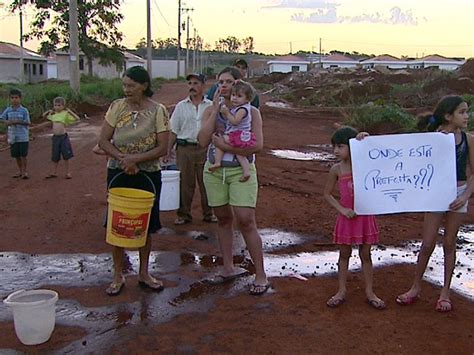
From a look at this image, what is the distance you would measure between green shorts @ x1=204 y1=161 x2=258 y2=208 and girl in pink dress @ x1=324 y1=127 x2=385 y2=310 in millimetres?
635

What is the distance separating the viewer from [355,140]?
4695 millimetres

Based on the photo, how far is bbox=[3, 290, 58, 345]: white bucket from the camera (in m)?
4.04

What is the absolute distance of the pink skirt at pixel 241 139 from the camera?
16.4 feet

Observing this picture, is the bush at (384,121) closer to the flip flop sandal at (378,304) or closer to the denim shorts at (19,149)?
the denim shorts at (19,149)

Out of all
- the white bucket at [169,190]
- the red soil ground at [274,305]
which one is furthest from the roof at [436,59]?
the white bucket at [169,190]

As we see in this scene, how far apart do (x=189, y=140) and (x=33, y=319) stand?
3.54 metres

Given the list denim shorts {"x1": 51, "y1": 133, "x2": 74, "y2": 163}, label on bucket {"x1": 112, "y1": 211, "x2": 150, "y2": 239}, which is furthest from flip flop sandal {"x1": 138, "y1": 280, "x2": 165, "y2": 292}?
denim shorts {"x1": 51, "y1": 133, "x2": 74, "y2": 163}

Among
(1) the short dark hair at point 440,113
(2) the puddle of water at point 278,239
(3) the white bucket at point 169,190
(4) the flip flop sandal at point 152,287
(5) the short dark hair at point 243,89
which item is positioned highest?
(5) the short dark hair at point 243,89

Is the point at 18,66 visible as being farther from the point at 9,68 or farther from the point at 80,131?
the point at 80,131

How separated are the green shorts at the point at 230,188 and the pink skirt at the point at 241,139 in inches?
7.8

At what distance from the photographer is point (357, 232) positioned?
15.6 feet

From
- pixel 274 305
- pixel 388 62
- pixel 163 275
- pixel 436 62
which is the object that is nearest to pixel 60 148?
pixel 163 275

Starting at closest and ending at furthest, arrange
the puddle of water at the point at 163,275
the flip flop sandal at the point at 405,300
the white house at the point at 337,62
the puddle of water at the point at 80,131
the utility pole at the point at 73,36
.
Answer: the puddle of water at the point at 163,275 < the flip flop sandal at the point at 405,300 < the puddle of water at the point at 80,131 < the utility pole at the point at 73,36 < the white house at the point at 337,62

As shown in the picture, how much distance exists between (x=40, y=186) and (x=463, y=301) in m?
7.08
